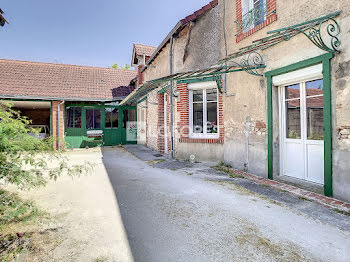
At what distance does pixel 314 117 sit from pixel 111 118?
454 inches

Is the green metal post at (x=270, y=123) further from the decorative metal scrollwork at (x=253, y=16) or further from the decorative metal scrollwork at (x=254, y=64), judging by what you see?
the decorative metal scrollwork at (x=253, y=16)

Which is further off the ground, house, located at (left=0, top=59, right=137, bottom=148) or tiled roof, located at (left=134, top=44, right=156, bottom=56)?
tiled roof, located at (left=134, top=44, right=156, bottom=56)

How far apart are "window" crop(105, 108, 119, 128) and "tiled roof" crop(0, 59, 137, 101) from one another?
1.02 meters

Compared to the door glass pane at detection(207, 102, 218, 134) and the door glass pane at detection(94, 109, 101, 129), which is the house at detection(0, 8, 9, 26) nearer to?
the door glass pane at detection(94, 109, 101, 129)

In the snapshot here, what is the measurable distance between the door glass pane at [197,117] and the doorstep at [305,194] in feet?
8.38

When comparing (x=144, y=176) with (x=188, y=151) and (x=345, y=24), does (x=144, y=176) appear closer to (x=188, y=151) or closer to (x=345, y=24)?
(x=188, y=151)

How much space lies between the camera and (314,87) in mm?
4203

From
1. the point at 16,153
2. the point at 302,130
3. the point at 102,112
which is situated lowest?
the point at 16,153

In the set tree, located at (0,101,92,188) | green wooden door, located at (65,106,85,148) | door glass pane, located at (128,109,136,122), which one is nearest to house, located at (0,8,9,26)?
tree, located at (0,101,92,188)

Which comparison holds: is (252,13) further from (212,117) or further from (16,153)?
(16,153)

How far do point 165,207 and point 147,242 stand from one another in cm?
104

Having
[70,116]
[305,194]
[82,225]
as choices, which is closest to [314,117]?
[305,194]

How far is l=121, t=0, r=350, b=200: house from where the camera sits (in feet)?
Result: 11.7

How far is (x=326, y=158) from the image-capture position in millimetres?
3717
